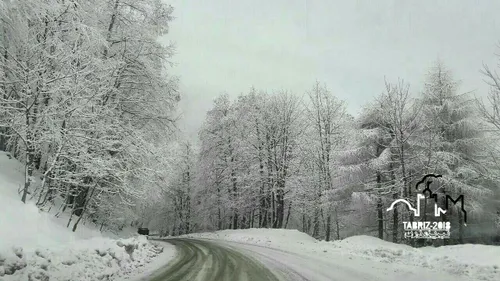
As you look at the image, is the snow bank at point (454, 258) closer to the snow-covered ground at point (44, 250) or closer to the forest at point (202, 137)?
the forest at point (202, 137)

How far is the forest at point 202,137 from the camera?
31.1 feet

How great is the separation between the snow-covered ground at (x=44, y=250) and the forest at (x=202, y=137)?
28.0 inches

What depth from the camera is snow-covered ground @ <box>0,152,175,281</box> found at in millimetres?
6324

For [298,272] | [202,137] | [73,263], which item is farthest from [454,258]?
[202,137]

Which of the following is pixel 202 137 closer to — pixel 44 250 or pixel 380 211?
pixel 380 211

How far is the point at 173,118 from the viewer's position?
17.9 metres

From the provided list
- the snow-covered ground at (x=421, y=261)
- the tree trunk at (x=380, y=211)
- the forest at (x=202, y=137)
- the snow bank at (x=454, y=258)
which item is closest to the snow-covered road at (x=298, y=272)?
the snow-covered ground at (x=421, y=261)

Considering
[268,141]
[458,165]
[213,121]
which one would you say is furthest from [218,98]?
[458,165]

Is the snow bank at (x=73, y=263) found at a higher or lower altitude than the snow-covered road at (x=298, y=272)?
higher

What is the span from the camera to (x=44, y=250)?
7098mm

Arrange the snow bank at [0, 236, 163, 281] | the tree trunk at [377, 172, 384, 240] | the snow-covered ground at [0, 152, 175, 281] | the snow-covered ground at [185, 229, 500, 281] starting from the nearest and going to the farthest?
the snow bank at [0, 236, 163, 281]
the snow-covered ground at [0, 152, 175, 281]
the snow-covered ground at [185, 229, 500, 281]
the tree trunk at [377, 172, 384, 240]

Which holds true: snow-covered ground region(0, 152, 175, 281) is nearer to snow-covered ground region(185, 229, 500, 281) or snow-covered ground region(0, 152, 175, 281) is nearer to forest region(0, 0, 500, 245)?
forest region(0, 0, 500, 245)

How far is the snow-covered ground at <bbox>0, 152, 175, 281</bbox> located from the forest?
0.71m

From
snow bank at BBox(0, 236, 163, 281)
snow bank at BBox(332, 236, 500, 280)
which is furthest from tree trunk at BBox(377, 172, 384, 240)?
snow bank at BBox(0, 236, 163, 281)
